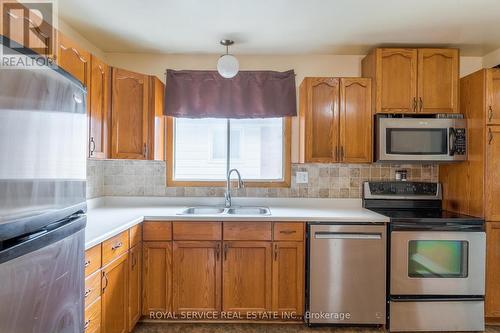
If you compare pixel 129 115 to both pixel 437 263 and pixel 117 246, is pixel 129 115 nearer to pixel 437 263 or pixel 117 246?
pixel 117 246

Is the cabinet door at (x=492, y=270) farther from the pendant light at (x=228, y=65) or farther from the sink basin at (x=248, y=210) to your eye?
the pendant light at (x=228, y=65)

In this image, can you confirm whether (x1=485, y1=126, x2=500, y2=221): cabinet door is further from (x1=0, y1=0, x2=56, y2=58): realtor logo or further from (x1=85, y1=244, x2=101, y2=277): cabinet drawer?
(x1=0, y1=0, x2=56, y2=58): realtor logo

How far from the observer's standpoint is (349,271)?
223 centimetres

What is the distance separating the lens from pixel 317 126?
2574 mm

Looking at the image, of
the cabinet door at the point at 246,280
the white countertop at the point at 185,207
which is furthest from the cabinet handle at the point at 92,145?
the cabinet door at the point at 246,280

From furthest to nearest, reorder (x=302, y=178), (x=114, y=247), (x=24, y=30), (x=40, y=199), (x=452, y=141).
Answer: (x=302, y=178), (x=452, y=141), (x=114, y=247), (x=24, y=30), (x=40, y=199)

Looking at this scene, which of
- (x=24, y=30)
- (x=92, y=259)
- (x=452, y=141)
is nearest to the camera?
(x=24, y=30)

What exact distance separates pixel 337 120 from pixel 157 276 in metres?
1.98

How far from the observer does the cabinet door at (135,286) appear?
2.07 metres

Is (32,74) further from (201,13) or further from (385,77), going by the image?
(385,77)

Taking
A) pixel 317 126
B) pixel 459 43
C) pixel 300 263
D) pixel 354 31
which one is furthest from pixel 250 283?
pixel 459 43

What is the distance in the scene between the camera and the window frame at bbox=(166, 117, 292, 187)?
287 cm

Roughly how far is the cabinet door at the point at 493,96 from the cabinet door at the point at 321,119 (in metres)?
1.14

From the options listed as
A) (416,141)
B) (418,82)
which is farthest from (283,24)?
(416,141)
